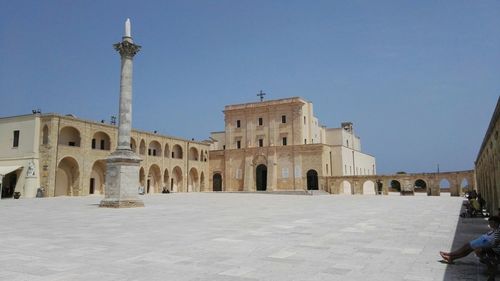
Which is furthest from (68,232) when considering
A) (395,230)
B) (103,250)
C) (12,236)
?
(395,230)

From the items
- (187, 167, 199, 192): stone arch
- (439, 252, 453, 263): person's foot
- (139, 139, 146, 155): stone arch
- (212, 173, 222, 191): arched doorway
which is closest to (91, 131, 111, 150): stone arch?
(139, 139, 146, 155): stone arch

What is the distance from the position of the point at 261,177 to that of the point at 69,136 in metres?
24.0

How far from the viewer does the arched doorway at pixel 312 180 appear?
47.3m

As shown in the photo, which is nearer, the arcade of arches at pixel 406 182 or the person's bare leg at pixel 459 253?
the person's bare leg at pixel 459 253

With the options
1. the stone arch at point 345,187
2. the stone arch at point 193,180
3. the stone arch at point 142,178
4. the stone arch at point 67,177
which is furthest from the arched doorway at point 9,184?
the stone arch at point 345,187

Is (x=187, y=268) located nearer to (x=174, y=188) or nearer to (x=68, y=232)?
(x=68, y=232)

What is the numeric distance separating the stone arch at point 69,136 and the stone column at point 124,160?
734 inches

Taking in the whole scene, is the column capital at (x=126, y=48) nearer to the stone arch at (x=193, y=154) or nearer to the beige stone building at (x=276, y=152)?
the beige stone building at (x=276, y=152)

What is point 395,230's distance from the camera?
10.6 metres

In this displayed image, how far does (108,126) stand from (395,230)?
35714mm

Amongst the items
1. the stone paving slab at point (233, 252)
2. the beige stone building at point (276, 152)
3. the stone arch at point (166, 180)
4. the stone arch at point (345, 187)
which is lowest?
the stone paving slab at point (233, 252)

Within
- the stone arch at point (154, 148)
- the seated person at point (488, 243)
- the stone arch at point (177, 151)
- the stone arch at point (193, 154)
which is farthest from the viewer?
the stone arch at point (193, 154)

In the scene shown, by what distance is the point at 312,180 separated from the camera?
156ft

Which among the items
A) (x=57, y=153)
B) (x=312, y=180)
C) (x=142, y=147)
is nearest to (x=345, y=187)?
(x=312, y=180)
